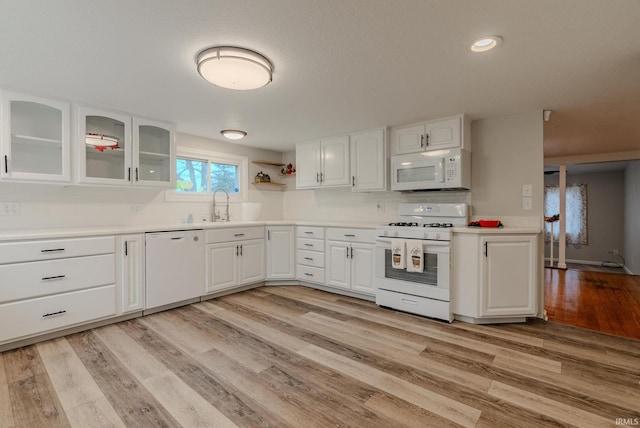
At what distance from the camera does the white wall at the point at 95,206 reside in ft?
9.41

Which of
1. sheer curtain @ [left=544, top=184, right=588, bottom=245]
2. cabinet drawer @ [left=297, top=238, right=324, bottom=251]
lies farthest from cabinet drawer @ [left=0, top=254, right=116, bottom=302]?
sheer curtain @ [left=544, top=184, right=588, bottom=245]

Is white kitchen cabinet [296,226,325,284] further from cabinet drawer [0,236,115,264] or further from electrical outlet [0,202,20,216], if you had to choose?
electrical outlet [0,202,20,216]

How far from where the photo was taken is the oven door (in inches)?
118

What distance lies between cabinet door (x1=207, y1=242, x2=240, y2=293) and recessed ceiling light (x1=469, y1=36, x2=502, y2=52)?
126 inches

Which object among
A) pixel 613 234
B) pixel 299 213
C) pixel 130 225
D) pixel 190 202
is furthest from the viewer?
pixel 613 234

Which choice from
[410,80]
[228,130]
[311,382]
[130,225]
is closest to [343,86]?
[410,80]

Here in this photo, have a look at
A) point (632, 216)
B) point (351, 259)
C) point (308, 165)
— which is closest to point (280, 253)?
point (351, 259)

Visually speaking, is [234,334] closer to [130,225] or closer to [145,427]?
[145,427]

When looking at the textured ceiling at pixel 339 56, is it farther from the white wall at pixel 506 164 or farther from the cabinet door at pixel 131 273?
the cabinet door at pixel 131 273

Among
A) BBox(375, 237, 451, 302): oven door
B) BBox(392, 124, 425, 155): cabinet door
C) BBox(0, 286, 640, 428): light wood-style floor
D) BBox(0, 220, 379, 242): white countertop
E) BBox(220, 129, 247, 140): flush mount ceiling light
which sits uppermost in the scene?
BBox(220, 129, 247, 140): flush mount ceiling light

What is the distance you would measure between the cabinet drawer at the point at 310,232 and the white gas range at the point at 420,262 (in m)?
0.88

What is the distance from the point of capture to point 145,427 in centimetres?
156

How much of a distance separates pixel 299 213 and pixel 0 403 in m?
3.89

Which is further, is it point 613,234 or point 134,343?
point 613,234
